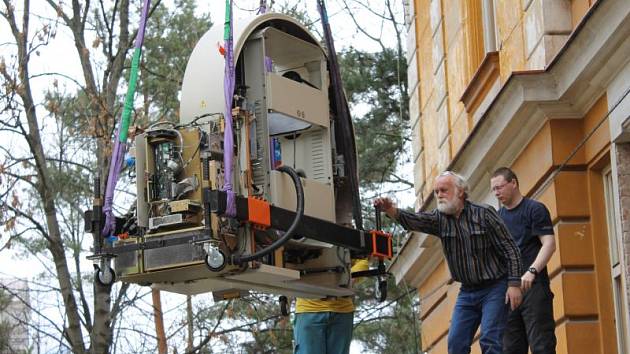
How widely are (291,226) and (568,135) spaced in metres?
→ 2.92

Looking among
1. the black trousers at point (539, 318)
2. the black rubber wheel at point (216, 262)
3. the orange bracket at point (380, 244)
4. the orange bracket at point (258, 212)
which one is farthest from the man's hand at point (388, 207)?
the orange bracket at point (380, 244)

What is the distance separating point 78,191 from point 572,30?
1629 cm

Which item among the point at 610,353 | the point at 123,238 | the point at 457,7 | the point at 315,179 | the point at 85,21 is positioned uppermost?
the point at 85,21

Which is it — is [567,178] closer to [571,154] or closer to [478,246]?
[571,154]

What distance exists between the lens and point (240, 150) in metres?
11.6

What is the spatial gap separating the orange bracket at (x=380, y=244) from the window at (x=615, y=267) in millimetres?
1924

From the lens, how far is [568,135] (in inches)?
500

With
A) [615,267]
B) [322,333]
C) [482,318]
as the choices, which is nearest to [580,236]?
[615,267]

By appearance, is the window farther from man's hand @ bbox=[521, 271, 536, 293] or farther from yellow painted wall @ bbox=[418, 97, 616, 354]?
man's hand @ bbox=[521, 271, 536, 293]

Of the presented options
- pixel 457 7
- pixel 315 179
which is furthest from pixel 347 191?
pixel 457 7

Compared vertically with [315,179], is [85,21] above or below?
above

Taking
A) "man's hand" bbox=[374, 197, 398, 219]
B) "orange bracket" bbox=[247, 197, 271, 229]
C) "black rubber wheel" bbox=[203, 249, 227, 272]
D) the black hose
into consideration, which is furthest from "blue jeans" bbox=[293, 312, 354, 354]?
"man's hand" bbox=[374, 197, 398, 219]

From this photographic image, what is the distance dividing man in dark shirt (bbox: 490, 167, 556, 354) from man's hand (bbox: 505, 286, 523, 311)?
0.33 metres

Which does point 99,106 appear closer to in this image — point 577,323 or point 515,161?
point 515,161
